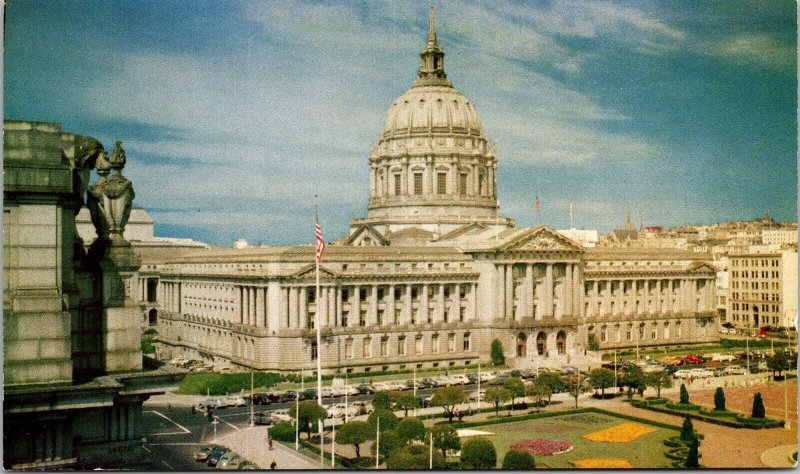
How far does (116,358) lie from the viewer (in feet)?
67.1

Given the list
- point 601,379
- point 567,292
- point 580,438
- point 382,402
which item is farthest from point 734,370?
point 382,402

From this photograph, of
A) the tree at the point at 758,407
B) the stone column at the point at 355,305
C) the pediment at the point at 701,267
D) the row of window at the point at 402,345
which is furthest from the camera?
the pediment at the point at 701,267

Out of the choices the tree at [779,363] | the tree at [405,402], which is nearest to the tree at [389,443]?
the tree at [405,402]

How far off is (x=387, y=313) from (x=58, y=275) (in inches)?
1876

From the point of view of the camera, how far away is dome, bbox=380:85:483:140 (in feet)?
266

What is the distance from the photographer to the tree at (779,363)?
1992 inches

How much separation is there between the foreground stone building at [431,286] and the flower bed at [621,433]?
17575 millimetres

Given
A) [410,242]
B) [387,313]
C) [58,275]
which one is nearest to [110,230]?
[58,275]

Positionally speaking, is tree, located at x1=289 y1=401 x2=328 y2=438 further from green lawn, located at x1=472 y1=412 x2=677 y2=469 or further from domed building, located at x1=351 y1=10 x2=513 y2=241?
domed building, located at x1=351 y1=10 x2=513 y2=241

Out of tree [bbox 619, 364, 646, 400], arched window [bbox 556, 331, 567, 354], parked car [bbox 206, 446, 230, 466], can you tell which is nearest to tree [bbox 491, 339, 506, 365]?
arched window [bbox 556, 331, 567, 354]

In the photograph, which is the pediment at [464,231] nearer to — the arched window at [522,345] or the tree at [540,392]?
the arched window at [522,345]

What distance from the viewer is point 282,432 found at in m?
38.6

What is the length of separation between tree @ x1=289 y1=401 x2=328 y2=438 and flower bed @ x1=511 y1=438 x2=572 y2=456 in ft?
25.5

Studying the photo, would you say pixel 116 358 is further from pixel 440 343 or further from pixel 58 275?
pixel 440 343
